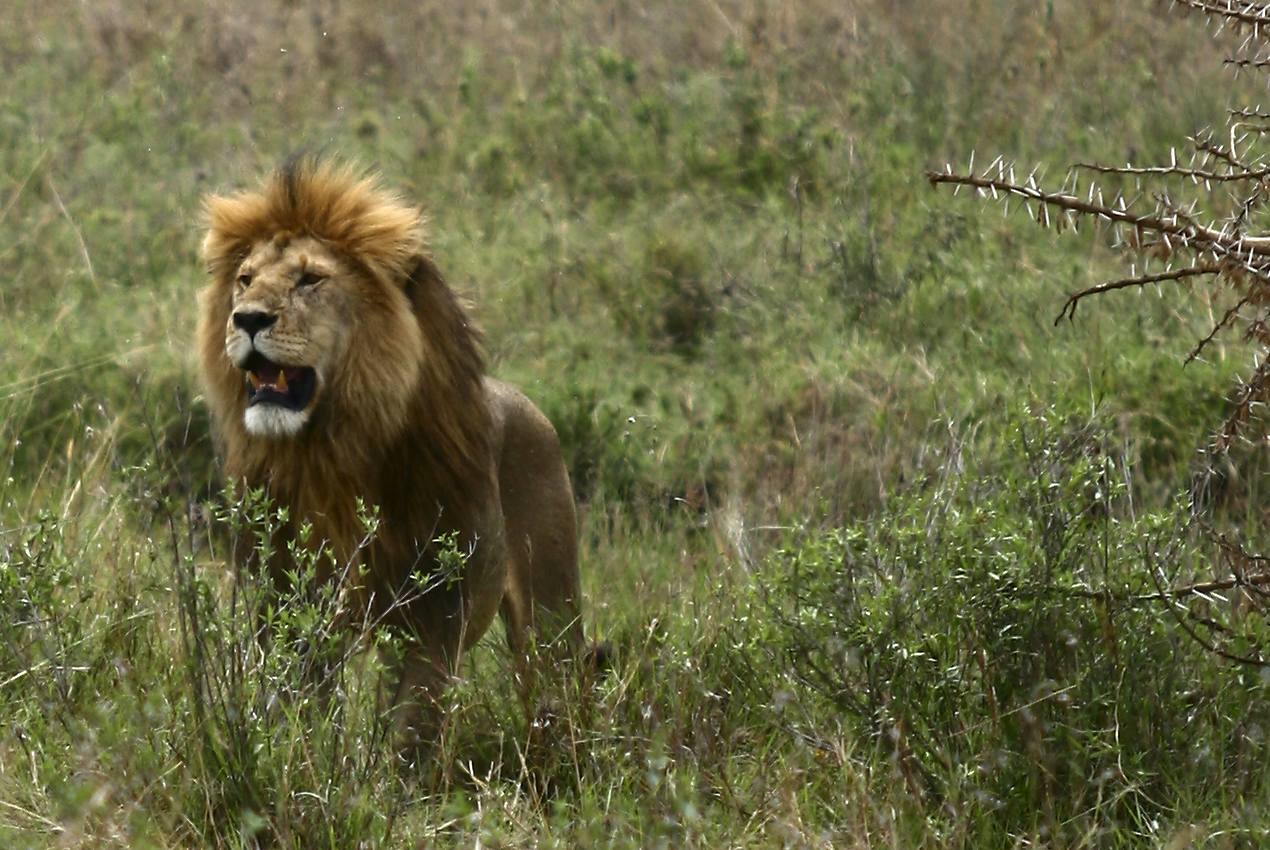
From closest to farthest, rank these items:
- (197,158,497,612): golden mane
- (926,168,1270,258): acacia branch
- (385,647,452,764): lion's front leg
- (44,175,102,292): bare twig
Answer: (926,168,1270,258): acacia branch → (385,647,452,764): lion's front leg → (197,158,497,612): golden mane → (44,175,102,292): bare twig

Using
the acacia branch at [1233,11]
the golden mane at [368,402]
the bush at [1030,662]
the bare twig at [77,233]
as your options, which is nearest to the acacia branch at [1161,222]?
the acacia branch at [1233,11]

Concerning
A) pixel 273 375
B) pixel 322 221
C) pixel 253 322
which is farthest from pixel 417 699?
pixel 322 221

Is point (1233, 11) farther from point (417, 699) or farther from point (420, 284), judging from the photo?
point (417, 699)

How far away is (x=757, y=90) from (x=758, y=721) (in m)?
5.80

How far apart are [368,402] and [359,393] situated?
31mm

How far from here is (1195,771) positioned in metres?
3.76

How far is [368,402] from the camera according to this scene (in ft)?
14.4

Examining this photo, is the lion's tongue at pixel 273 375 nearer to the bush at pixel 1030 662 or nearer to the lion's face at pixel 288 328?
the lion's face at pixel 288 328

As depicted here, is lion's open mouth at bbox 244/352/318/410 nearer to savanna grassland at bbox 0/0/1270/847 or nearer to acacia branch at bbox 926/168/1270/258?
savanna grassland at bbox 0/0/1270/847

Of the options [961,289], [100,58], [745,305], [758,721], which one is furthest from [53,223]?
[758,721]

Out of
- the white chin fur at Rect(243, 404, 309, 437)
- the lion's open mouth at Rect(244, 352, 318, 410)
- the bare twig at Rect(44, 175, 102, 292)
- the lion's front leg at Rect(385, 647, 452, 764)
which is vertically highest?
the lion's open mouth at Rect(244, 352, 318, 410)

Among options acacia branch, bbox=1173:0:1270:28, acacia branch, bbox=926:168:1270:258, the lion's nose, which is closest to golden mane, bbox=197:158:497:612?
the lion's nose

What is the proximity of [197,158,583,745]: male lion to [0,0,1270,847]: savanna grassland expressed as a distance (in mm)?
172

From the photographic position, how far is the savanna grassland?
3.71 metres
